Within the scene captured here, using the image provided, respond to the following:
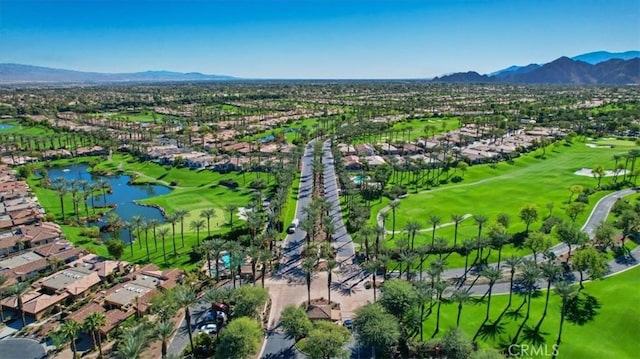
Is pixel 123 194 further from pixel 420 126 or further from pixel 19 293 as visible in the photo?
pixel 420 126

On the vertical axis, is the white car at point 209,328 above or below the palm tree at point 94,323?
below

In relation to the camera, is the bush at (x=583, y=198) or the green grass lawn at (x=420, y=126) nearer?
the bush at (x=583, y=198)

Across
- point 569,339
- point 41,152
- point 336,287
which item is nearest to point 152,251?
point 336,287

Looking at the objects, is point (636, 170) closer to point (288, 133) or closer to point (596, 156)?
point (596, 156)

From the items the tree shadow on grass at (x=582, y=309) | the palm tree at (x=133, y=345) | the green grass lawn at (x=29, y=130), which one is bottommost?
the tree shadow on grass at (x=582, y=309)

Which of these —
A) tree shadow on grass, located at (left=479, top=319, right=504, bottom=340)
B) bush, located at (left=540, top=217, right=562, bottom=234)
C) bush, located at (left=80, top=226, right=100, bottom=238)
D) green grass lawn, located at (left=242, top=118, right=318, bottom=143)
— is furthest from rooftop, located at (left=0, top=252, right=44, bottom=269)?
green grass lawn, located at (left=242, top=118, right=318, bottom=143)

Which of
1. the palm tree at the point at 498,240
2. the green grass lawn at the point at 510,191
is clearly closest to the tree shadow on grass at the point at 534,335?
the palm tree at the point at 498,240

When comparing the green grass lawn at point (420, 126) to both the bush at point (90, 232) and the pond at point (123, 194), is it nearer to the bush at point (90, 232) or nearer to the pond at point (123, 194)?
the pond at point (123, 194)
